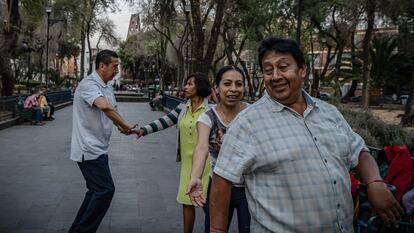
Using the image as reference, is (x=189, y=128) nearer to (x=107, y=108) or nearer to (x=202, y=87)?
(x=202, y=87)

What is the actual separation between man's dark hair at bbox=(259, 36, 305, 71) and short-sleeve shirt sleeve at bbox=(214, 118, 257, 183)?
1.15 feet

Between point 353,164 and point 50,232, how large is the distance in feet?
12.3

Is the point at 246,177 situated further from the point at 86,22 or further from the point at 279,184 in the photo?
the point at 86,22

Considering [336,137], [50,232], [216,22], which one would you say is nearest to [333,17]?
[216,22]

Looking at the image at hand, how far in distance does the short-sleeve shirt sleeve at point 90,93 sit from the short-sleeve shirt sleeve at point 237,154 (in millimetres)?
2289

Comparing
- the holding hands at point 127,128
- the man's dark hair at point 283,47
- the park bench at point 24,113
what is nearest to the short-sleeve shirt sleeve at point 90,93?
the holding hands at point 127,128

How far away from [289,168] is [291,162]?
0.02m

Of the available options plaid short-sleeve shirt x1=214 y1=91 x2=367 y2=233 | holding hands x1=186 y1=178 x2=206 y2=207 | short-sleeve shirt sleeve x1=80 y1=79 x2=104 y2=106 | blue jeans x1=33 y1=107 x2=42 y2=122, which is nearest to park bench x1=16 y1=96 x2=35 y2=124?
blue jeans x1=33 y1=107 x2=42 y2=122

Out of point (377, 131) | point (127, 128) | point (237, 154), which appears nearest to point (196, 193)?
point (237, 154)

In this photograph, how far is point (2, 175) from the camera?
8242 mm

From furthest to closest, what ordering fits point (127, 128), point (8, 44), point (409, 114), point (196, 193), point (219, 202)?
point (8, 44)
point (409, 114)
point (127, 128)
point (196, 193)
point (219, 202)

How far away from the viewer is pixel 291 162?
204 centimetres

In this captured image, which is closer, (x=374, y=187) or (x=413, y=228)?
(x=374, y=187)

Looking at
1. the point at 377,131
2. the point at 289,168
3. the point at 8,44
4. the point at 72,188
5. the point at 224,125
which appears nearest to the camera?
the point at 289,168
